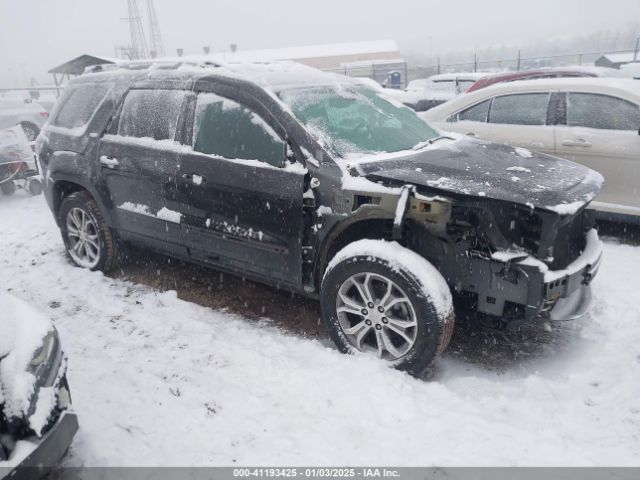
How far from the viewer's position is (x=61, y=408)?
2.36m

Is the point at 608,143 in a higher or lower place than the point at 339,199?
lower

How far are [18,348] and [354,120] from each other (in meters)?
2.60

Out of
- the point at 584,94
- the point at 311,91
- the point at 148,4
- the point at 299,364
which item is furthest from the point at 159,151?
the point at 148,4

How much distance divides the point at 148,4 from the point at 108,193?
164 ft

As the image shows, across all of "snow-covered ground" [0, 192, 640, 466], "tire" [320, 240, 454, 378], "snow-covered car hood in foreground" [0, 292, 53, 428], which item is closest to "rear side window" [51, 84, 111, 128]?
"snow-covered ground" [0, 192, 640, 466]

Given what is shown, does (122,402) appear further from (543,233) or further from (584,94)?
(584,94)

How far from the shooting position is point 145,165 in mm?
4148

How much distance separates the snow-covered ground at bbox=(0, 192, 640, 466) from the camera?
2607 millimetres

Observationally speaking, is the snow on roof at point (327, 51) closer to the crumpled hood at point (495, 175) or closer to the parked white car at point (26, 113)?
the parked white car at point (26, 113)

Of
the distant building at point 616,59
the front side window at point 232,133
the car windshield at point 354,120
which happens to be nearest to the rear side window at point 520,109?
the car windshield at point 354,120

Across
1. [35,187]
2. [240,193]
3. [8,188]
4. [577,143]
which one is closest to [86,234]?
[240,193]

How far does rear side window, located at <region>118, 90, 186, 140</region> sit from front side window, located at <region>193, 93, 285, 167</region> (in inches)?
10.3

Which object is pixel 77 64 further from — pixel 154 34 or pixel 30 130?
pixel 154 34

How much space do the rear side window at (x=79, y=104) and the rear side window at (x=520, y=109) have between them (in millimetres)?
4187
